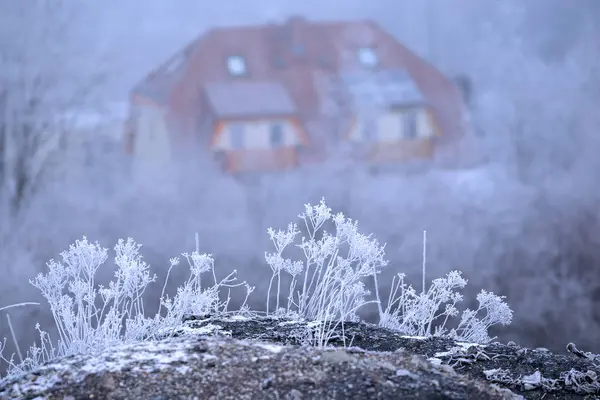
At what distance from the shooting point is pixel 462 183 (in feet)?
17.8

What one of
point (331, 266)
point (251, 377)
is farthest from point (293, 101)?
point (251, 377)

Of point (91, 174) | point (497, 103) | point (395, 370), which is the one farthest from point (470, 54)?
point (395, 370)

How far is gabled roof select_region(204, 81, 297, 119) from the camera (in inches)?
206

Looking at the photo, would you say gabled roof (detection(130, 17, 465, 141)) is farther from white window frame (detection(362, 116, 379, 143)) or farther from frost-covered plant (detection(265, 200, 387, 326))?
frost-covered plant (detection(265, 200, 387, 326))

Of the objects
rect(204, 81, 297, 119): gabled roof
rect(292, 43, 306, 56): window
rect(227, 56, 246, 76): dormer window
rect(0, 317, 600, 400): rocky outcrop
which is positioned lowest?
rect(0, 317, 600, 400): rocky outcrop

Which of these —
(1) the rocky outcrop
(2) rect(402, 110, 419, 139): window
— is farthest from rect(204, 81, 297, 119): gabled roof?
(1) the rocky outcrop

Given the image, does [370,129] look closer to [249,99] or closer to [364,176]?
[364,176]

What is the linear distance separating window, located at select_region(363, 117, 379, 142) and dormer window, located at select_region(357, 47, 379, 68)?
37 centimetres

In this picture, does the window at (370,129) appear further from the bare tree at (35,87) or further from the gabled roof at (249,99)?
the bare tree at (35,87)

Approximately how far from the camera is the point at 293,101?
5.31 m

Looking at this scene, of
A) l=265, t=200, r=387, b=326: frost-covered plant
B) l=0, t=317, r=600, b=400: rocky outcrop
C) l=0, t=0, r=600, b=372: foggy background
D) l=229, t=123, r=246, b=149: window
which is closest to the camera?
l=0, t=317, r=600, b=400: rocky outcrop

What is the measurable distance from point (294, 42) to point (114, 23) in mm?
1180

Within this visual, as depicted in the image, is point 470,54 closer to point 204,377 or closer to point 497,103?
point 497,103

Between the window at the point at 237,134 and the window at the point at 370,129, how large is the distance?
2.60ft
